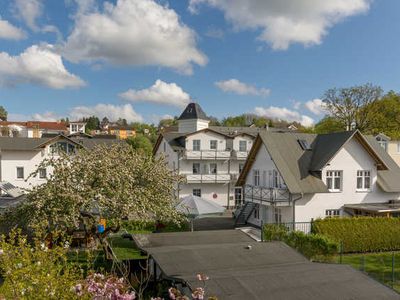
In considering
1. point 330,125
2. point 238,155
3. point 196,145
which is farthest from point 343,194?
point 330,125

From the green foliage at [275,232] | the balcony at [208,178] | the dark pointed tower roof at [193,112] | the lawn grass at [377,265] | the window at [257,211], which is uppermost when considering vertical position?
the dark pointed tower roof at [193,112]

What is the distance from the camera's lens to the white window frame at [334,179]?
27375mm

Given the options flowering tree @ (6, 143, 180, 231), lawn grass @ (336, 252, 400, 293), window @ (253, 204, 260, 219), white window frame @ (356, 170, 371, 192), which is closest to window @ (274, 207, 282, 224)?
window @ (253, 204, 260, 219)

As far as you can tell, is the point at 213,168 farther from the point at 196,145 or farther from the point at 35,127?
the point at 35,127

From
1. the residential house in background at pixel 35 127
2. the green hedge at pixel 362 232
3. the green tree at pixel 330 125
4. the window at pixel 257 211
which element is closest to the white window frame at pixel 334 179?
the green hedge at pixel 362 232

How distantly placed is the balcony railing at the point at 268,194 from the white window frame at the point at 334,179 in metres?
3.42

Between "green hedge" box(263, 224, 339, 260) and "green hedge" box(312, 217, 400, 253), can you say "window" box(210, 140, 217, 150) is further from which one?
"green hedge" box(263, 224, 339, 260)

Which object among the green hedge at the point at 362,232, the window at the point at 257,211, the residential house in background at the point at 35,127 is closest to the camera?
the green hedge at the point at 362,232

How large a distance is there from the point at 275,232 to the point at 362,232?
239 inches

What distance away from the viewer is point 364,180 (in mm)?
28234

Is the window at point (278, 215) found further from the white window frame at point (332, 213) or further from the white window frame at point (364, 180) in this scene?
the white window frame at point (364, 180)

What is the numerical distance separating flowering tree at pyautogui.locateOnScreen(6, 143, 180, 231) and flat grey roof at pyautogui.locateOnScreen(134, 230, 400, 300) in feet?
12.7

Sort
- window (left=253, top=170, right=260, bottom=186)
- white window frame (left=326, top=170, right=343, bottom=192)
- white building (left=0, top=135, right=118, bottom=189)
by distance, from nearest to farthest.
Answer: white window frame (left=326, top=170, right=343, bottom=192), window (left=253, top=170, right=260, bottom=186), white building (left=0, top=135, right=118, bottom=189)

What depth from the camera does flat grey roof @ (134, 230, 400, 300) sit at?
32.9ft
